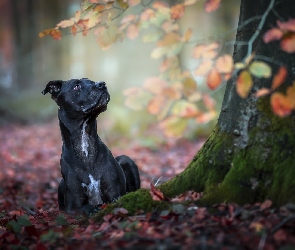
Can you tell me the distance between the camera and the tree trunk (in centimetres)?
411

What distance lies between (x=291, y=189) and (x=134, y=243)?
1.52 metres

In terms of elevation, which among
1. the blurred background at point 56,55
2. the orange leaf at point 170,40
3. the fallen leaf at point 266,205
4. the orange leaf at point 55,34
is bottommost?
the fallen leaf at point 266,205

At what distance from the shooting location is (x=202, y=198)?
168 inches

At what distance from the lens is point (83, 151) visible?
18.9 feet

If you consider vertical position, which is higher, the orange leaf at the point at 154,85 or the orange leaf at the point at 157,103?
the orange leaf at the point at 154,85

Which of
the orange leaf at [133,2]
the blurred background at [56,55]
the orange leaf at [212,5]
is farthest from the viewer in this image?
the blurred background at [56,55]

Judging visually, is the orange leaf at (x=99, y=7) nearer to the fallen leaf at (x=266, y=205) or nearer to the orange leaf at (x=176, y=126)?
the orange leaf at (x=176, y=126)

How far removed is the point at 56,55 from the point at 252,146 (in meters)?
32.0

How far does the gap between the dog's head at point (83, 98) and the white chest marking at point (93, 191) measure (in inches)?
35.7

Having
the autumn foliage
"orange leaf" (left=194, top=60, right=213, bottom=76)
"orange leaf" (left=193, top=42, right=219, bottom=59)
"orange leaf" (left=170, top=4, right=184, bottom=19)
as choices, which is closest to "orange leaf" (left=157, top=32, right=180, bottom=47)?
the autumn foliage

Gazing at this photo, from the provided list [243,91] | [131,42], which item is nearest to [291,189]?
[243,91]

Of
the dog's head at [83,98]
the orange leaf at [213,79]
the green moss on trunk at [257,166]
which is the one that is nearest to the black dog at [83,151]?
the dog's head at [83,98]

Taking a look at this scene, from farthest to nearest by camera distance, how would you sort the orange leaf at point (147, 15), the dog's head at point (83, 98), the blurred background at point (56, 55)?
the blurred background at point (56, 55), the dog's head at point (83, 98), the orange leaf at point (147, 15)

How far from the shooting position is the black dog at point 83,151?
220 inches
